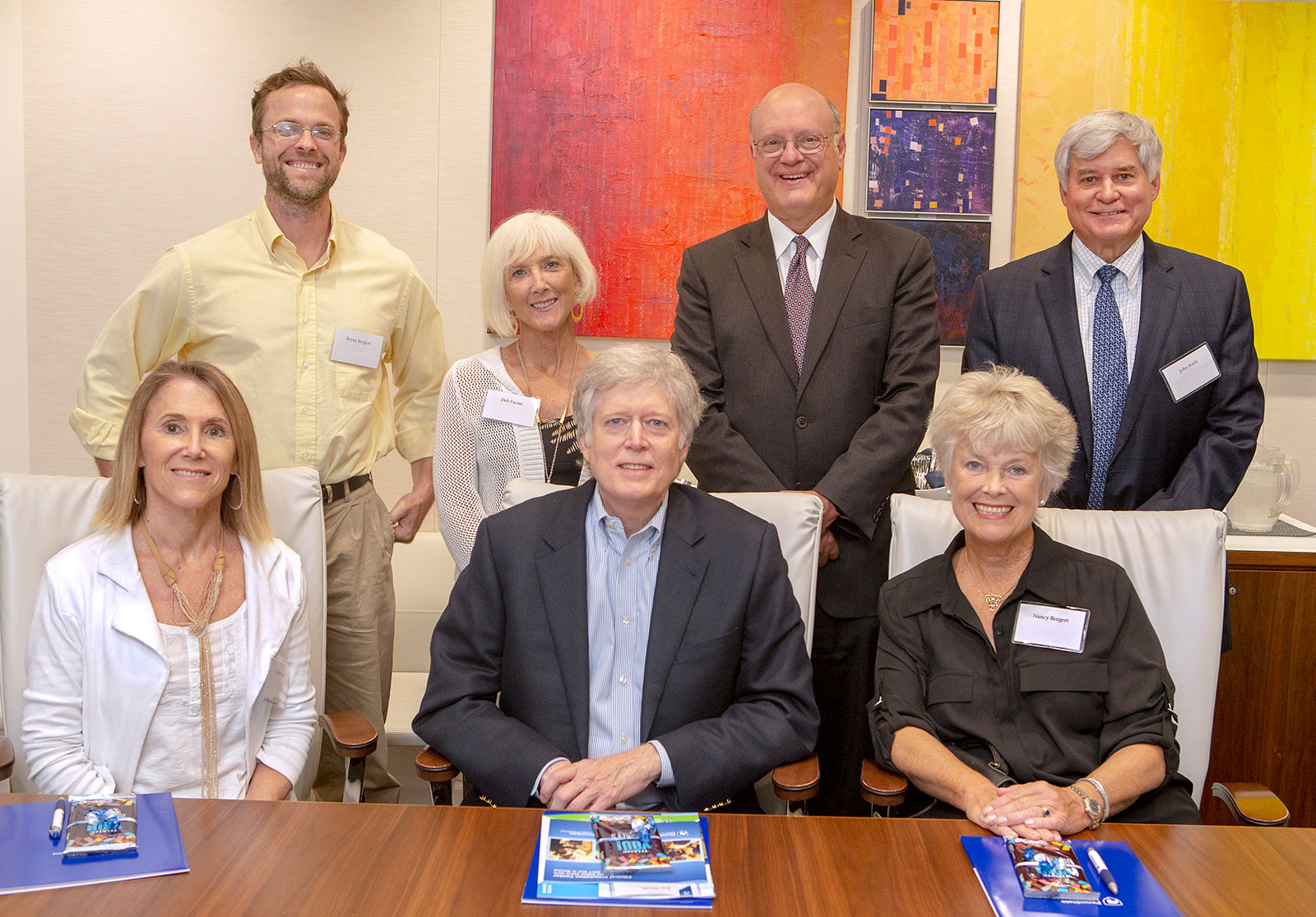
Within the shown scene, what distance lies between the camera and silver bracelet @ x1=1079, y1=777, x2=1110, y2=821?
186 cm

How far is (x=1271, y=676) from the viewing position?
3.24 metres

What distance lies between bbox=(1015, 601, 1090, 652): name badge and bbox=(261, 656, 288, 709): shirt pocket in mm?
1473

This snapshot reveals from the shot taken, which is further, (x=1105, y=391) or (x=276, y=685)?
(x=1105, y=391)

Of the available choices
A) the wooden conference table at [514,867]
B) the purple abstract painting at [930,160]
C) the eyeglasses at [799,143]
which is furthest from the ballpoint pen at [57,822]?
the purple abstract painting at [930,160]

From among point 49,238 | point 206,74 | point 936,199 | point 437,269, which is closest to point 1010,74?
point 936,199

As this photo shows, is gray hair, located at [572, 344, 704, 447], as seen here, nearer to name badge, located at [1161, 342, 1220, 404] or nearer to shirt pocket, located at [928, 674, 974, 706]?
shirt pocket, located at [928, 674, 974, 706]

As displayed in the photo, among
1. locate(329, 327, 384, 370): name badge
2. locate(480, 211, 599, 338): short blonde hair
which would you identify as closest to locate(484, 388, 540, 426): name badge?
locate(480, 211, 599, 338): short blonde hair

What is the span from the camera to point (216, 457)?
7.07 ft

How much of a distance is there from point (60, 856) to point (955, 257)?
353 cm

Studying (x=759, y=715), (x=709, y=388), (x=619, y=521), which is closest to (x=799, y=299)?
(x=709, y=388)

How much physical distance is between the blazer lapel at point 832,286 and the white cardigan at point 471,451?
76 centimetres

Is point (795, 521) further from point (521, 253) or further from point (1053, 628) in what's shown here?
point (521, 253)

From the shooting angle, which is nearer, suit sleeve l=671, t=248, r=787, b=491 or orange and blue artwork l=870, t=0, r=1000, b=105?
suit sleeve l=671, t=248, r=787, b=491

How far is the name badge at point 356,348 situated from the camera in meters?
2.96
